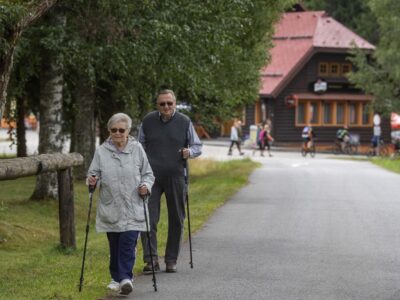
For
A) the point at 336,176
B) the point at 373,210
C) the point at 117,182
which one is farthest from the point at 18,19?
the point at 336,176

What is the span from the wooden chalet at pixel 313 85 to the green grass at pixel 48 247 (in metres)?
35.8

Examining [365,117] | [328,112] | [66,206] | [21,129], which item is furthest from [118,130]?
[365,117]

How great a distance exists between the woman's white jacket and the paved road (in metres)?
0.68

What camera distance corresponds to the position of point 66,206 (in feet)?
36.6

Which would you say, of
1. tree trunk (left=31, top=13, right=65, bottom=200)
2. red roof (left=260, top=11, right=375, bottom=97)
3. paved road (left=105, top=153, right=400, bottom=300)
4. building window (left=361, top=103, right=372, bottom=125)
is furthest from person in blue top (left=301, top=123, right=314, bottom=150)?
tree trunk (left=31, top=13, right=65, bottom=200)

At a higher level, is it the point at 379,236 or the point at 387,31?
the point at 387,31

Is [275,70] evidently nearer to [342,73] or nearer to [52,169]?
[342,73]

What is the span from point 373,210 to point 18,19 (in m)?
8.09

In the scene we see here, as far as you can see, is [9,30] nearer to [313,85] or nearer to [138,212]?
[138,212]

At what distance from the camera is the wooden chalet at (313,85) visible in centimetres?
5809

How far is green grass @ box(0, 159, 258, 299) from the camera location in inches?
346

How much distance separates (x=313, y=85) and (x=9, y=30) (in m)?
47.6

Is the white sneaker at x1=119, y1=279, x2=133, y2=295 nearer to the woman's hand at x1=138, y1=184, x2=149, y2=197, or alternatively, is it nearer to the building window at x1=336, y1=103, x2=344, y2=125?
the woman's hand at x1=138, y1=184, x2=149, y2=197

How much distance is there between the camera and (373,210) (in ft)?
57.1
